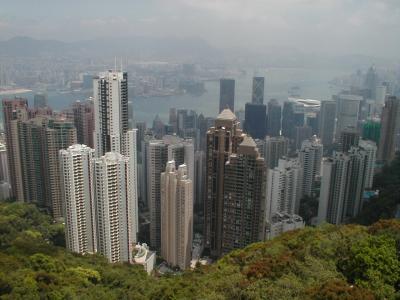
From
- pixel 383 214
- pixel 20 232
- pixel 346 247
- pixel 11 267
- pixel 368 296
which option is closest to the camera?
pixel 368 296

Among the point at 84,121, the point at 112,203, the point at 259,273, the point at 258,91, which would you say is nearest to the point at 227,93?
the point at 258,91

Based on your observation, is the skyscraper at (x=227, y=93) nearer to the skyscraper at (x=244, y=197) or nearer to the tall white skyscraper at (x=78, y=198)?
the skyscraper at (x=244, y=197)

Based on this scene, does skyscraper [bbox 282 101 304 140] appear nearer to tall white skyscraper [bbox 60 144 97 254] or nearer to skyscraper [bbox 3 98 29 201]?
skyscraper [bbox 3 98 29 201]

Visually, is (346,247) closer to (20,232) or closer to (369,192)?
(20,232)

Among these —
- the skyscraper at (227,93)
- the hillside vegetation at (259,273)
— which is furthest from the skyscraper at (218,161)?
the skyscraper at (227,93)

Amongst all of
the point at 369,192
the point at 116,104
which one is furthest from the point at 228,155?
the point at 369,192

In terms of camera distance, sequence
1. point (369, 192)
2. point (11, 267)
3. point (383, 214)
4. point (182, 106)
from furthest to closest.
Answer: point (182, 106) → point (369, 192) → point (383, 214) → point (11, 267)

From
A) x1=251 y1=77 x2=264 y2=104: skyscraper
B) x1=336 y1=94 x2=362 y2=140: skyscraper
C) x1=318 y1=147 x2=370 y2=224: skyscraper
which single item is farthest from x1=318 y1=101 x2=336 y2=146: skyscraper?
x1=318 y1=147 x2=370 y2=224: skyscraper
